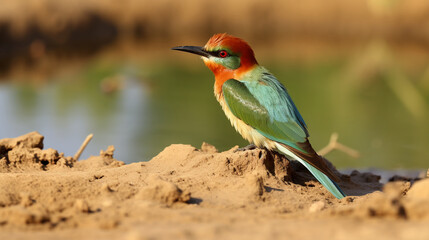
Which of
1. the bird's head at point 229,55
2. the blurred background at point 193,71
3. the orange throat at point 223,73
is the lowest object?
the orange throat at point 223,73

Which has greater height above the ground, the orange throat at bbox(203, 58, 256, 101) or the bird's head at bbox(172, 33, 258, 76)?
the bird's head at bbox(172, 33, 258, 76)

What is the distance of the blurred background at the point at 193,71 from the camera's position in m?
8.45

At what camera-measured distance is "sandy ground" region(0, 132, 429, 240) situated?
249 cm

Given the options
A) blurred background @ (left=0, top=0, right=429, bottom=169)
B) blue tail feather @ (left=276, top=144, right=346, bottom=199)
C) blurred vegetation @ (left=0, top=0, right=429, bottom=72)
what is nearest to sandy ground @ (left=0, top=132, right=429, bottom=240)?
blue tail feather @ (left=276, top=144, right=346, bottom=199)

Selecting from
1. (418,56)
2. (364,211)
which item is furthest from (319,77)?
(364,211)

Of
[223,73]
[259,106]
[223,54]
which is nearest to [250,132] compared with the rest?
[259,106]

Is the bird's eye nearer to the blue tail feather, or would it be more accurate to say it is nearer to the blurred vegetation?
the blue tail feather

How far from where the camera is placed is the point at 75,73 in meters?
12.2

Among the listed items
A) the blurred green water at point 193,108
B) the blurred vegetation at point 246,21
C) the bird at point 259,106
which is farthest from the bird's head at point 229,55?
the blurred vegetation at point 246,21

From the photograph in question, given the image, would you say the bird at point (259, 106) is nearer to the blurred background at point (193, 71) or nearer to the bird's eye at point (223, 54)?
the bird's eye at point (223, 54)

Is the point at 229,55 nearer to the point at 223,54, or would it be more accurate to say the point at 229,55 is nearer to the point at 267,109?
the point at 223,54

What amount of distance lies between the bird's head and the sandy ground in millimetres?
563

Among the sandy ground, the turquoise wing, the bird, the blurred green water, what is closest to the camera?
the sandy ground

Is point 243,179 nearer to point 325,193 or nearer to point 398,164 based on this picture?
point 325,193
